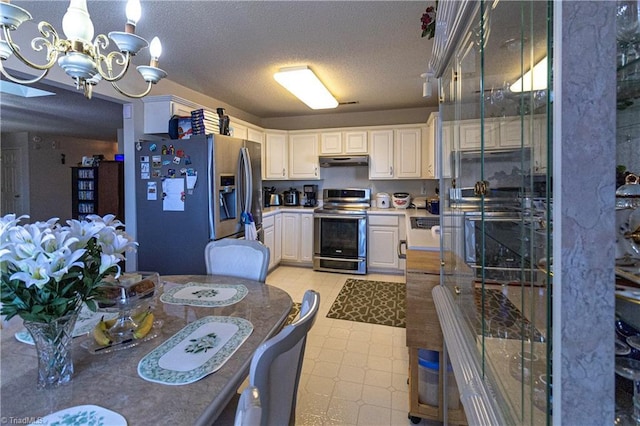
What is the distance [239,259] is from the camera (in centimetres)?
189

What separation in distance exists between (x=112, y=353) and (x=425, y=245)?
5.99 feet

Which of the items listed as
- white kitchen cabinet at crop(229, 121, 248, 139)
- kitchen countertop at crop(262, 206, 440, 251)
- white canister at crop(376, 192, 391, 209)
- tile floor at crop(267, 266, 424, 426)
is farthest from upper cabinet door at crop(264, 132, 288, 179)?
tile floor at crop(267, 266, 424, 426)

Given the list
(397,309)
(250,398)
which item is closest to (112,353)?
(250,398)

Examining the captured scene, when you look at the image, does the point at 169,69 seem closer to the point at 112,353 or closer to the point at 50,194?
the point at 112,353

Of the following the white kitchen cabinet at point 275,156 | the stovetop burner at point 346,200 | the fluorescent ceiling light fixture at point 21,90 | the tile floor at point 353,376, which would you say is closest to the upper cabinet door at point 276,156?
the white kitchen cabinet at point 275,156

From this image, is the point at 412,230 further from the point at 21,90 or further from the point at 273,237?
the point at 21,90

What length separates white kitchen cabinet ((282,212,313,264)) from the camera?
4.47m

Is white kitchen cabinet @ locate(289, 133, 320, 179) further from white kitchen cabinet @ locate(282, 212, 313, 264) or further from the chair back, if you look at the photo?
the chair back

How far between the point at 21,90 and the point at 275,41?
358cm

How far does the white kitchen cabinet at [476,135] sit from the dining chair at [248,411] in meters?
0.96

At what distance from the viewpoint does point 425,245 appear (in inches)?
81.0

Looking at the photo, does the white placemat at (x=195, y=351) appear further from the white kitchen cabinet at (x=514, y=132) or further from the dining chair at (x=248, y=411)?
the white kitchen cabinet at (x=514, y=132)

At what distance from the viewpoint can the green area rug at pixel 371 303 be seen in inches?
113

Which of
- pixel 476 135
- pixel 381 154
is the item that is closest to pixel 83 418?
pixel 476 135
